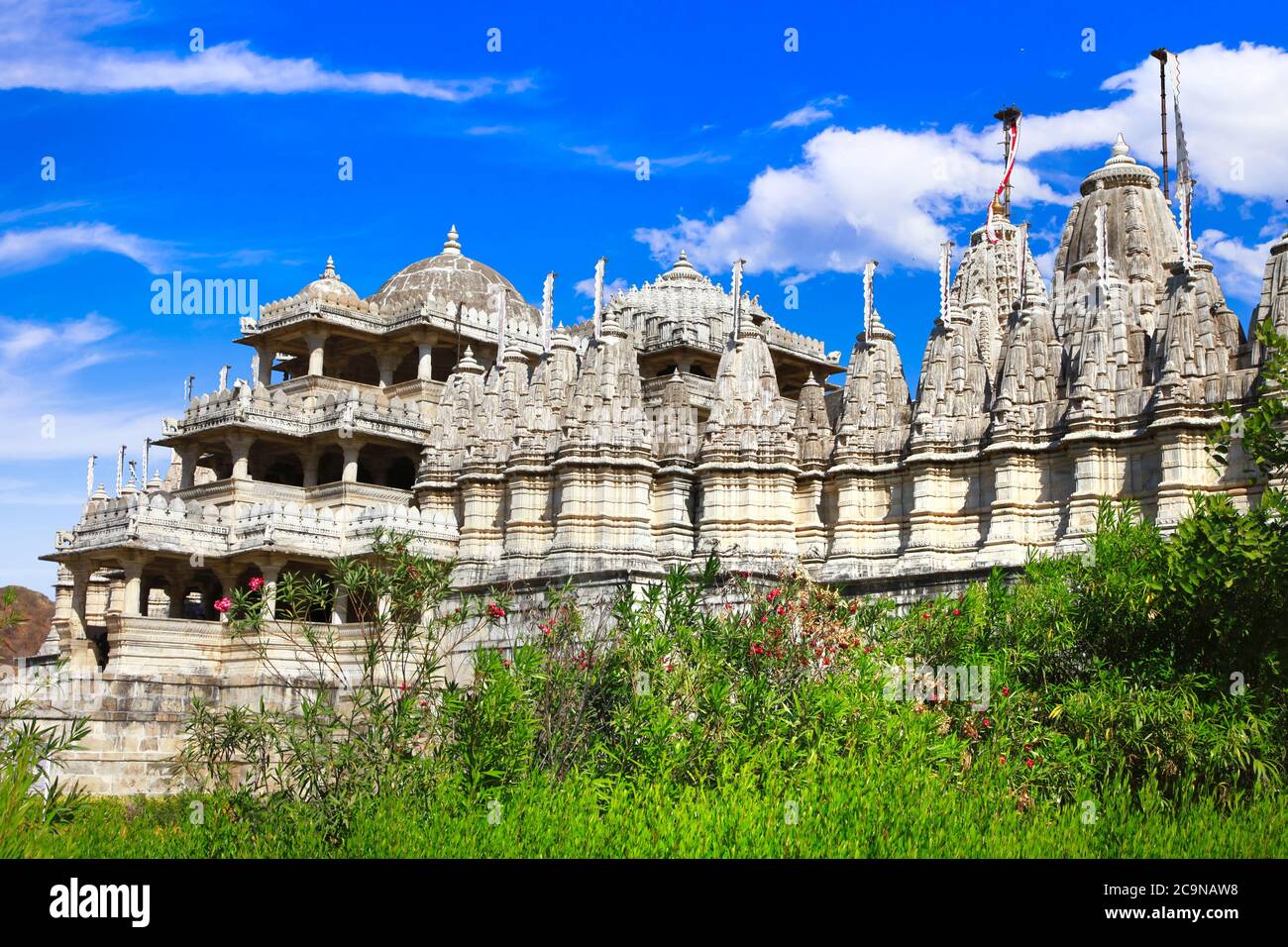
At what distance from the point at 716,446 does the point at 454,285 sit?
1893 cm

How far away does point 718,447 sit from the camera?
36.6 metres

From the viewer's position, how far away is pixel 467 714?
1758 cm

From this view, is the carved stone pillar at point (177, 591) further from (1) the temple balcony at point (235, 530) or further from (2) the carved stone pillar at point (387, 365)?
(2) the carved stone pillar at point (387, 365)

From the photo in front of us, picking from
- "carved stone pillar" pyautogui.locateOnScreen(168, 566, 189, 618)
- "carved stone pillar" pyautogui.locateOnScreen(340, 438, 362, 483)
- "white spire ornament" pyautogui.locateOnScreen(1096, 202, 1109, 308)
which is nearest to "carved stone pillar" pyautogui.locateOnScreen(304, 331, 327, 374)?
"carved stone pillar" pyautogui.locateOnScreen(340, 438, 362, 483)

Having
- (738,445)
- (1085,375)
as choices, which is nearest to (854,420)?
(738,445)

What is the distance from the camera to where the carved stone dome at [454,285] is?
52250 mm

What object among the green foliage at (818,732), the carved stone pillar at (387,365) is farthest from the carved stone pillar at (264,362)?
the green foliage at (818,732)

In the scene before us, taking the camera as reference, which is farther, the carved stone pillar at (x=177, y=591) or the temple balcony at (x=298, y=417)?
the temple balcony at (x=298, y=417)

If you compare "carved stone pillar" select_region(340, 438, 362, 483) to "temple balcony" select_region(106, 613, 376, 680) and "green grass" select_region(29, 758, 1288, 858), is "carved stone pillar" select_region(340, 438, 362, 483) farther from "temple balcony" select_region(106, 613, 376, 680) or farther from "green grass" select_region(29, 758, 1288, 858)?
"green grass" select_region(29, 758, 1288, 858)

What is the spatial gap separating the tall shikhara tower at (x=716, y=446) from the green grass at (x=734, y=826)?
1445 centimetres

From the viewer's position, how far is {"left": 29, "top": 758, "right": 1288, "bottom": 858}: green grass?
15273 mm

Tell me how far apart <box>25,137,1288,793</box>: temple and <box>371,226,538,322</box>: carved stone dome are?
2479 mm

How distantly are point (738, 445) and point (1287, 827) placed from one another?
21.5 metres

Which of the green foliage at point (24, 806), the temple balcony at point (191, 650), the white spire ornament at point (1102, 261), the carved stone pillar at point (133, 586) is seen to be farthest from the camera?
the carved stone pillar at point (133, 586)
